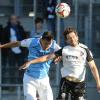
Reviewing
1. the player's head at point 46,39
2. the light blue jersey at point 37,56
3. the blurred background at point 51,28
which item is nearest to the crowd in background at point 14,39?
the blurred background at point 51,28

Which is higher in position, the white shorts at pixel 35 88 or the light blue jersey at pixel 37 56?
the light blue jersey at pixel 37 56

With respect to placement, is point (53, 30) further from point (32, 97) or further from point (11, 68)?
point (32, 97)

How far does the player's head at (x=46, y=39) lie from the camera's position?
10.6m

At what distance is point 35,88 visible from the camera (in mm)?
10992

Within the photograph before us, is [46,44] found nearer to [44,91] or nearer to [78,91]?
[44,91]

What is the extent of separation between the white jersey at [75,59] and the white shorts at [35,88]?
1.93 ft

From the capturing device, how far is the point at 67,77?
10.6 metres

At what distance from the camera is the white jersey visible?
10523 millimetres

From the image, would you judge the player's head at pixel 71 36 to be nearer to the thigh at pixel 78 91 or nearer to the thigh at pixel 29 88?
the thigh at pixel 78 91

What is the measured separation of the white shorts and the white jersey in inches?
23.2

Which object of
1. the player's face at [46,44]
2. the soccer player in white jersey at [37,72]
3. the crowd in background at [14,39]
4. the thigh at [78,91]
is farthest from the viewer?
the crowd in background at [14,39]

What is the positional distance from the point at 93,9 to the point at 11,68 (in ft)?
7.50

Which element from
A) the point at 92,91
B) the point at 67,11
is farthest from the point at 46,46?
the point at 92,91

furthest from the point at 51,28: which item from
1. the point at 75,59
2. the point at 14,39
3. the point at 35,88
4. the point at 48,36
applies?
the point at 75,59
